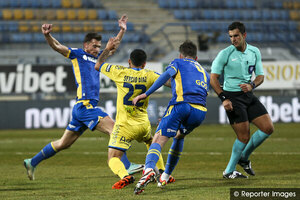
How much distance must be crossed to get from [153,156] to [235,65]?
2045mm

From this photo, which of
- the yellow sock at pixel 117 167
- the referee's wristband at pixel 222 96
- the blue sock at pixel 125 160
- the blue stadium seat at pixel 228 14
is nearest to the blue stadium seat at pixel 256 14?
the blue stadium seat at pixel 228 14

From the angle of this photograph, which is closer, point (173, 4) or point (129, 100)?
point (129, 100)

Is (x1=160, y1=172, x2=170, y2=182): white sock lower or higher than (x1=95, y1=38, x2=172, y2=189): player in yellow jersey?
lower

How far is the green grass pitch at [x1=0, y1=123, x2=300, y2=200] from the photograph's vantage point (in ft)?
22.4

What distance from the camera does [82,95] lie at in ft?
28.5

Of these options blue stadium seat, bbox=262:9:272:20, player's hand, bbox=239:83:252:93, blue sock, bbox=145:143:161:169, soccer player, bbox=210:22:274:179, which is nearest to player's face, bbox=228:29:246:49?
soccer player, bbox=210:22:274:179

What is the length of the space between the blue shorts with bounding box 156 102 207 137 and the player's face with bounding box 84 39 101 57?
6.97 ft

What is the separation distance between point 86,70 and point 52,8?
2123cm

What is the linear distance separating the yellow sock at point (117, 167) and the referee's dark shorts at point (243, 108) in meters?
1.80

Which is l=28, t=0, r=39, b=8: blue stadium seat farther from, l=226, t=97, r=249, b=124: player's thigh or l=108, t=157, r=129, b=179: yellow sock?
l=108, t=157, r=129, b=179: yellow sock

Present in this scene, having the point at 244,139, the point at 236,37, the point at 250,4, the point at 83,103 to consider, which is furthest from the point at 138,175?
the point at 250,4

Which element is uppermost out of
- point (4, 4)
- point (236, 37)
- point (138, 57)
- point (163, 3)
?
point (163, 3)

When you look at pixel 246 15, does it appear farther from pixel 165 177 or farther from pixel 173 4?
pixel 165 177

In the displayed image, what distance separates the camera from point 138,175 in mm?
8898
